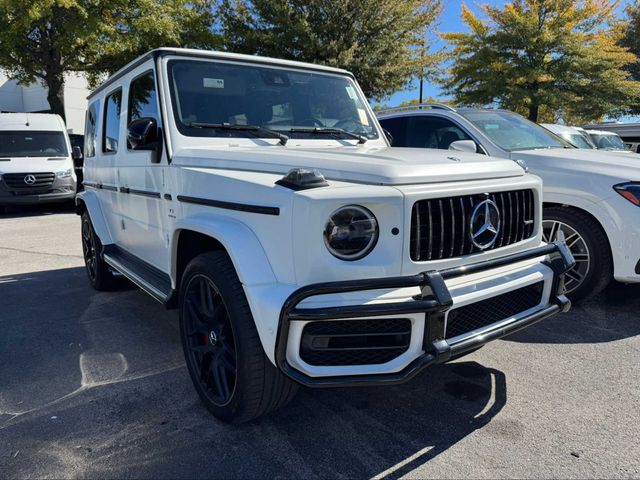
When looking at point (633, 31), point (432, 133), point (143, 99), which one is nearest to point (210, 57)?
point (143, 99)

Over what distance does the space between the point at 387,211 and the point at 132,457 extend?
5.47 ft

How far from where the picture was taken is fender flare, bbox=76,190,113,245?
15.6 feet

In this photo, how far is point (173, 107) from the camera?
321 centimetres

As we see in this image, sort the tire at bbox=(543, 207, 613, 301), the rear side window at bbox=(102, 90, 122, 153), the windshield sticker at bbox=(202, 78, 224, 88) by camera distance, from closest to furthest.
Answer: the windshield sticker at bbox=(202, 78, 224, 88), the tire at bbox=(543, 207, 613, 301), the rear side window at bbox=(102, 90, 122, 153)

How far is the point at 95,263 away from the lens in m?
5.06

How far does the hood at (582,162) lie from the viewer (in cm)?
403

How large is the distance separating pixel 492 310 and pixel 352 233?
865 mm

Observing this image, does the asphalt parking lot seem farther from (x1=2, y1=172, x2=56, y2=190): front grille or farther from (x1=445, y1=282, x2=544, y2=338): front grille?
(x1=2, y1=172, x2=56, y2=190): front grille

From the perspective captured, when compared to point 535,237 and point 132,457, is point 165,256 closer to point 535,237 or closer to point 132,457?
point 132,457

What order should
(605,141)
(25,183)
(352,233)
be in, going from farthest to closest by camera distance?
1. (605,141)
2. (25,183)
3. (352,233)

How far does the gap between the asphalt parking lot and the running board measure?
1.63ft

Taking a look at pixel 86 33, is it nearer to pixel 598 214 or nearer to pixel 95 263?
pixel 95 263

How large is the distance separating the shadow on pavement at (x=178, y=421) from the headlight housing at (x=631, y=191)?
1883 millimetres

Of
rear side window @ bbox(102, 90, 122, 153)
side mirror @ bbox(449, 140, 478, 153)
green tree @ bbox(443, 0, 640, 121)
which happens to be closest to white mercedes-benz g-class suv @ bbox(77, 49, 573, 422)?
rear side window @ bbox(102, 90, 122, 153)
